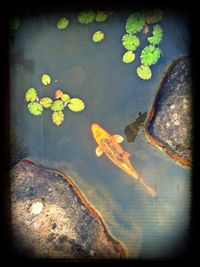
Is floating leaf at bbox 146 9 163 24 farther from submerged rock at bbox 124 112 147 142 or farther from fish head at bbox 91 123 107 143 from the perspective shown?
fish head at bbox 91 123 107 143

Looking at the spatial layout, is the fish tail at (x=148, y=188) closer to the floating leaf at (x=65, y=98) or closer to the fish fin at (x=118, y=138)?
the fish fin at (x=118, y=138)

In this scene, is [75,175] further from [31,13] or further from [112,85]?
[31,13]

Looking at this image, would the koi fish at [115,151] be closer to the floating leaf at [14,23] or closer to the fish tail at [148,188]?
the fish tail at [148,188]

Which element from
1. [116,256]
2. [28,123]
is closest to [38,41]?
[28,123]

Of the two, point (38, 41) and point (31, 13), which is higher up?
point (31, 13)

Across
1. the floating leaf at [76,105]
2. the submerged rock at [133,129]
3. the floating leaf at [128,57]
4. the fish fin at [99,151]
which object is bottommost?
the fish fin at [99,151]

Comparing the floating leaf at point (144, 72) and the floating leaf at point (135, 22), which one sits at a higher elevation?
the floating leaf at point (135, 22)

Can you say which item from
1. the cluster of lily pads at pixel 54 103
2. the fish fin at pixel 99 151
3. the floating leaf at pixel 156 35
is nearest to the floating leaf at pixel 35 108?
the cluster of lily pads at pixel 54 103
